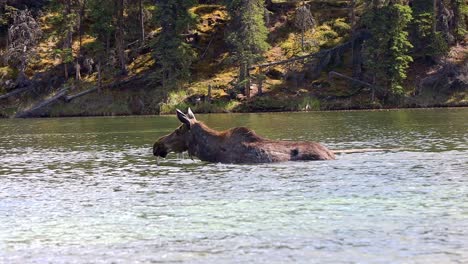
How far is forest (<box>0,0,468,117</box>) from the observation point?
7700 centimetres

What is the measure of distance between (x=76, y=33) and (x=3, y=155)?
218ft

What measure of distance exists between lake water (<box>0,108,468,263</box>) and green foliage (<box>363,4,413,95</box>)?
48.0 meters

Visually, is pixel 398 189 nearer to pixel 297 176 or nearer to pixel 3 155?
pixel 297 176

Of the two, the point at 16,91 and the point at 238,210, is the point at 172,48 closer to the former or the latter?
the point at 16,91

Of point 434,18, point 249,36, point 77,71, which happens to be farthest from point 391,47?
point 77,71

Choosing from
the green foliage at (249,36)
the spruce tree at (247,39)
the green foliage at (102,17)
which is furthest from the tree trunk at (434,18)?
the green foliage at (102,17)

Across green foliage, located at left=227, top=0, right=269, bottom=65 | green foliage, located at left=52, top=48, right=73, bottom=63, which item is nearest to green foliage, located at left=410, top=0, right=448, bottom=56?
green foliage, located at left=227, top=0, right=269, bottom=65

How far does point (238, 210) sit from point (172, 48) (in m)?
68.1

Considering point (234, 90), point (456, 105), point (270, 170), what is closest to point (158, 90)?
point (234, 90)

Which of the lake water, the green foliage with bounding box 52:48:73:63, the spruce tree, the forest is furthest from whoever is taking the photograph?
the green foliage with bounding box 52:48:73:63

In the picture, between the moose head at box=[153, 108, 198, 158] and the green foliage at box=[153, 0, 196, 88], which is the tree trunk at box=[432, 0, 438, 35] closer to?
the green foliage at box=[153, 0, 196, 88]

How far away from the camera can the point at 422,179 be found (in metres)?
19.7

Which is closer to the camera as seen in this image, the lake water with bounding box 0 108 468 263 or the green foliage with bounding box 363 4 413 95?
the lake water with bounding box 0 108 468 263

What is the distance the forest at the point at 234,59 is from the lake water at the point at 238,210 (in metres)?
49.8
